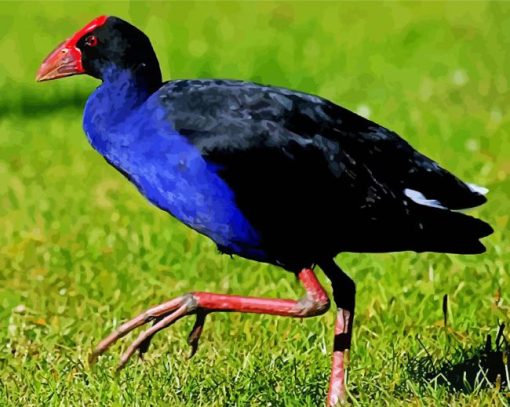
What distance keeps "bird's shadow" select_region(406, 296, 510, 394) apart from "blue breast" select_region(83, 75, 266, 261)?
774 mm

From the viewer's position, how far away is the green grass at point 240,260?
177 inches

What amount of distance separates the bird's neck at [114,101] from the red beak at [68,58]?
149 mm

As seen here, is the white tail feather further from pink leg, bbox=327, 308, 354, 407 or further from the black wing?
pink leg, bbox=327, 308, 354, 407

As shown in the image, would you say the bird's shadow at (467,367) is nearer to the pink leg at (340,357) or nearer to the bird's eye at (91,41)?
the pink leg at (340,357)

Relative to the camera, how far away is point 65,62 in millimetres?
4484

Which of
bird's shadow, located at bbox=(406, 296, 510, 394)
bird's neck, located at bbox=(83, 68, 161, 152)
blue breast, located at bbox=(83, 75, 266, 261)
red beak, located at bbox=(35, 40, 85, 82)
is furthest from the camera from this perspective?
red beak, located at bbox=(35, 40, 85, 82)

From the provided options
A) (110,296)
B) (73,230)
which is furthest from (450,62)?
(110,296)

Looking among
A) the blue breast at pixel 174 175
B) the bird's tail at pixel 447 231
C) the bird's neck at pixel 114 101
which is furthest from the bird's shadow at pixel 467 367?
the bird's neck at pixel 114 101

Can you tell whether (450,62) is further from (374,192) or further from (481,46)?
(374,192)

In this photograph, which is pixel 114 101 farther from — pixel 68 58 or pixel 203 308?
pixel 203 308

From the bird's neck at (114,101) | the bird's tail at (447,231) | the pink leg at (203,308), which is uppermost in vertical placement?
the bird's neck at (114,101)

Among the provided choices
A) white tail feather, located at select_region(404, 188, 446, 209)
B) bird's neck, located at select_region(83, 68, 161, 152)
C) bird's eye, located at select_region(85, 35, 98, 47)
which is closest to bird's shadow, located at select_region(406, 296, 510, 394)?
white tail feather, located at select_region(404, 188, 446, 209)

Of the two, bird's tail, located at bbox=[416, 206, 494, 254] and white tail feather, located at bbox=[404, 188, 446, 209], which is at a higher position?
white tail feather, located at bbox=[404, 188, 446, 209]

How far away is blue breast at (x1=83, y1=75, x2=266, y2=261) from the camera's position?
156 inches
